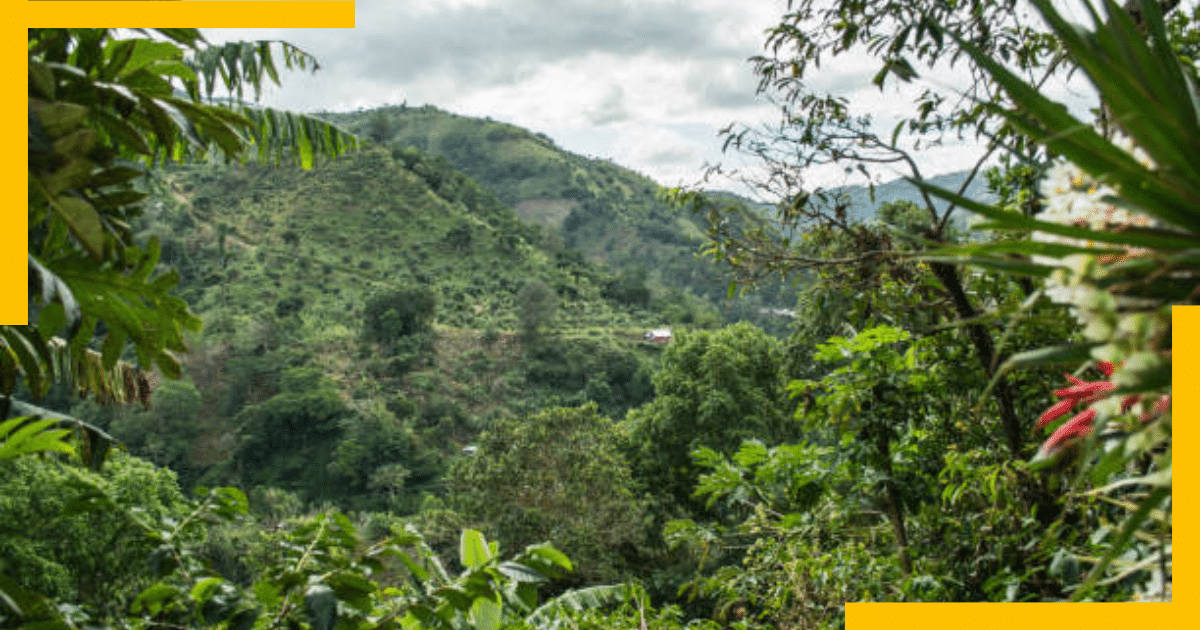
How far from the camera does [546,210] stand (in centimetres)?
8362

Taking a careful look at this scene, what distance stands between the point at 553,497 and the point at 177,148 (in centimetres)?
1417

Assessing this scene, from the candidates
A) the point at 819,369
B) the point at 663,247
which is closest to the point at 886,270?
the point at 819,369

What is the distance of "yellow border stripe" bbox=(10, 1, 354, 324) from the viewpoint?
38.7 inches

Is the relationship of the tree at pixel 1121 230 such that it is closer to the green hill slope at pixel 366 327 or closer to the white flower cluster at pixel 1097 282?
the white flower cluster at pixel 1097 282

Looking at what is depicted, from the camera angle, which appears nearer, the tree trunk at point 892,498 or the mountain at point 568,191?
the tree trunk at point 892,498

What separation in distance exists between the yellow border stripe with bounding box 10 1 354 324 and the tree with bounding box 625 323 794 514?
1667 centimetres

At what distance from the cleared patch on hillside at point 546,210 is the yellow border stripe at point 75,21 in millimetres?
78469

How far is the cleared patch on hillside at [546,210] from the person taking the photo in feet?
266

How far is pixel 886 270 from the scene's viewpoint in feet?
9.07

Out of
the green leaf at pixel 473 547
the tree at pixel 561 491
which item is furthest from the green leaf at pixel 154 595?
the tree at pixel 561 491

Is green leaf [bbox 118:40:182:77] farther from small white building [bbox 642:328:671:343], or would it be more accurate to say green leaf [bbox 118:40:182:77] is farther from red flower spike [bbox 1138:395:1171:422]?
small white building [bbox 642:328:671:343]

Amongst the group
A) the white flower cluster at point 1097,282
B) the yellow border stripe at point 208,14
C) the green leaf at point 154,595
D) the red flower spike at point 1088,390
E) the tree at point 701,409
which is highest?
the yellow border stripe at point 208,14

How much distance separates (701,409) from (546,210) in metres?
67.1

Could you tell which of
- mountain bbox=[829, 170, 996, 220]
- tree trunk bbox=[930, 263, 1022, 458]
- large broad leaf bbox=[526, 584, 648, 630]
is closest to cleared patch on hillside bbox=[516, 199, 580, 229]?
large broad leaf bbox=[526, 584, 648, 630]
